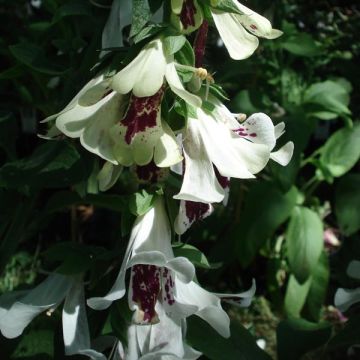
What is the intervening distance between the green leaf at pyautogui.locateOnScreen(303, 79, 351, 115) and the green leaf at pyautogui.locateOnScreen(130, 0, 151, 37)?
1055mm

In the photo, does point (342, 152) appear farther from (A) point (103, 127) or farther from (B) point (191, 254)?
(A) point (103, 127)

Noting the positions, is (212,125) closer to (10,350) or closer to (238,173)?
(238,173)

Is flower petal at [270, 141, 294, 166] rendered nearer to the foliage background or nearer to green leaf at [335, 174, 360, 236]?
the foliage background

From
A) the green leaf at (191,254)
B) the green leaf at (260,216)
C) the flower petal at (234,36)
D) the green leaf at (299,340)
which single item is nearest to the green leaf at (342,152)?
the green leaf at (260,216)

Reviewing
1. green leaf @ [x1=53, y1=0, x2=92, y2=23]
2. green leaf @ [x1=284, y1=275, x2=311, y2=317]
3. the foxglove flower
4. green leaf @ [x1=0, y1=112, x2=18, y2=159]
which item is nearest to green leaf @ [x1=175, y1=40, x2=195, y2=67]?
the foxglove flower

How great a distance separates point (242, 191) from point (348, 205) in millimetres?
376

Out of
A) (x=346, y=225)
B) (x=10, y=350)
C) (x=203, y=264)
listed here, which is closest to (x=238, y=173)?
(x=203, y=264)

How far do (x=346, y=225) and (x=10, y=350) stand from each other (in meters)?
0.88

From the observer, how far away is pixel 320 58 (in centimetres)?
192

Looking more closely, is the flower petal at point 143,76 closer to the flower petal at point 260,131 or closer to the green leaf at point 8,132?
the flower petal at point 260,131

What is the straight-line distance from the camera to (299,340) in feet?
3.16

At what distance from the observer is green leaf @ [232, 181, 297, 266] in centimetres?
169

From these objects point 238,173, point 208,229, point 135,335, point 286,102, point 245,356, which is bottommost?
point 208,229

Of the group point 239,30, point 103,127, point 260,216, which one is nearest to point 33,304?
point 103,127
